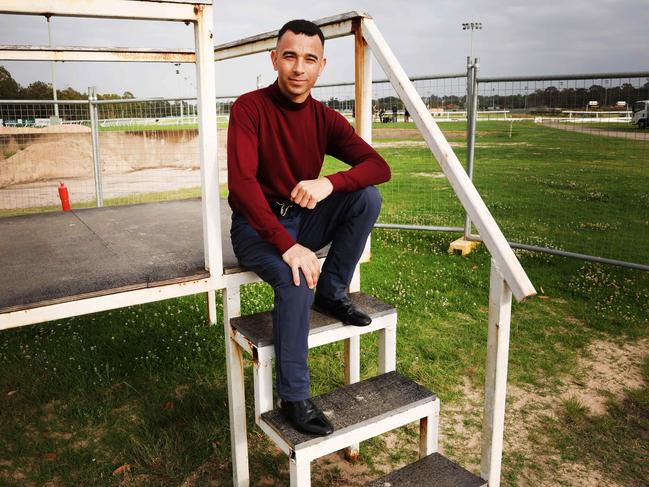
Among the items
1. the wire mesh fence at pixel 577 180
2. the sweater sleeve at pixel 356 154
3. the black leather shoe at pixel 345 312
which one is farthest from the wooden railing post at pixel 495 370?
the wire mesh fence at pixel 577 180

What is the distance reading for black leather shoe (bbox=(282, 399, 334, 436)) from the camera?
224 cm

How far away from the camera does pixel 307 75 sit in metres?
2.58

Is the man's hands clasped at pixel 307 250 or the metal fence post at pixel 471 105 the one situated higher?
the metal fence post at pixel 471 105

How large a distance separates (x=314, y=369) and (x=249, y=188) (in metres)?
2.20

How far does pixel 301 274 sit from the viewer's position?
2.38 metres

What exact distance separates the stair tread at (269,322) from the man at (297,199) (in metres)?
0.08

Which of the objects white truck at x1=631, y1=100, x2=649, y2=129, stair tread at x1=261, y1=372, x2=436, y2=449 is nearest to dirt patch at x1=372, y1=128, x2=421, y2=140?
white truck at x1=631, y1=100, x2=649, y2=129

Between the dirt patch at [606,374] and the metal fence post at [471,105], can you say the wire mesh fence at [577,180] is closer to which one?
the metal fence post at [471,105]

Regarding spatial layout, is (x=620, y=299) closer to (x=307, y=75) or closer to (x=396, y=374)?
(x=396, y=374)

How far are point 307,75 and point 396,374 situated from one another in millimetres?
1426

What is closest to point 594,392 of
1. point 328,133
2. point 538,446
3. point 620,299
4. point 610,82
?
point 538,446

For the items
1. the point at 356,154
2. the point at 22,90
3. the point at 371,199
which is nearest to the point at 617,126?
the point at 356,154

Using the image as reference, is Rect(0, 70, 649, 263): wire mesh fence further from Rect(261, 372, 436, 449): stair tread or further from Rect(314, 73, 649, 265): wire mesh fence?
Rect(261, 372, 436, 449): stair tread

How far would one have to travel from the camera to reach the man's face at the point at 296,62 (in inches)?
101
